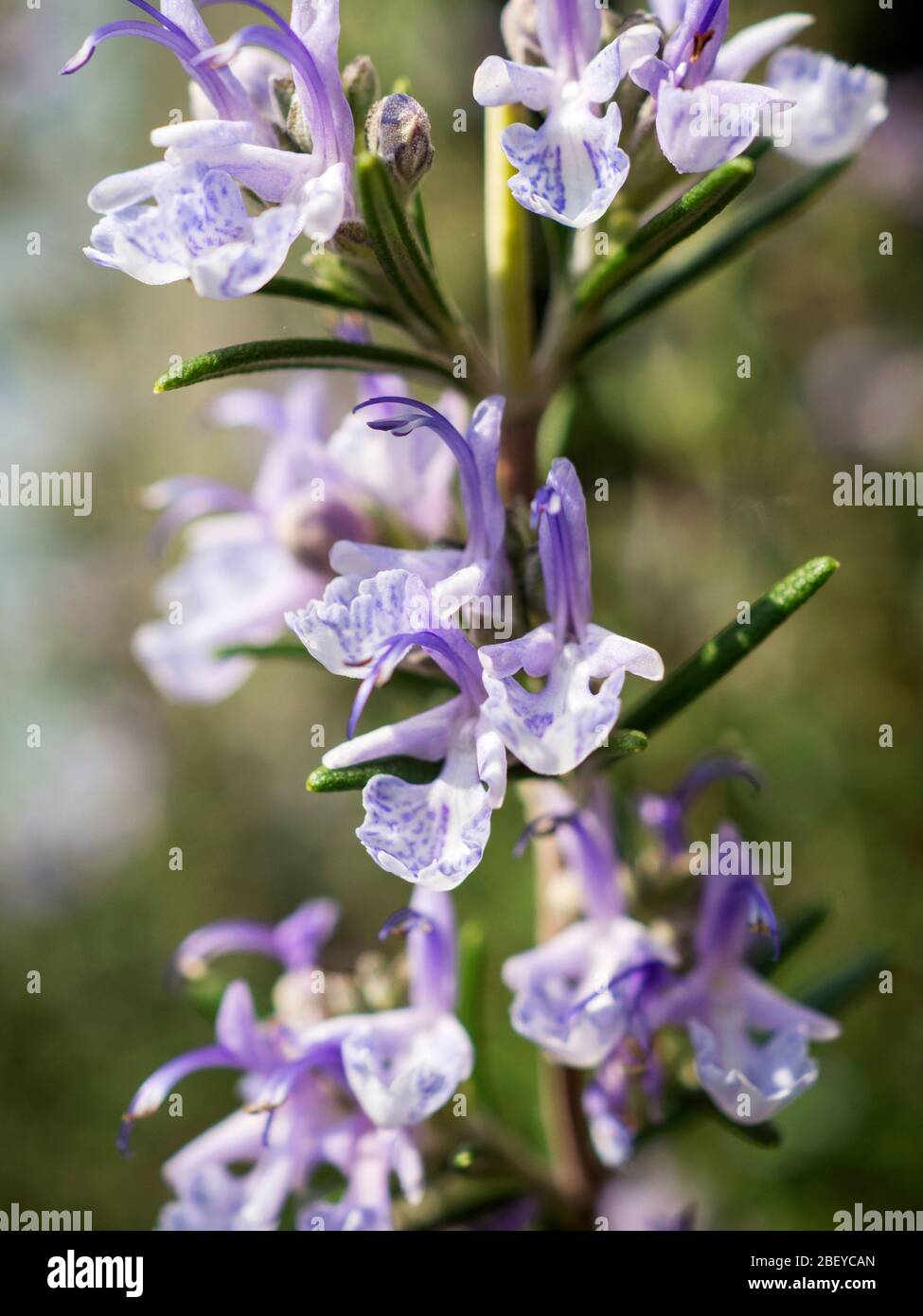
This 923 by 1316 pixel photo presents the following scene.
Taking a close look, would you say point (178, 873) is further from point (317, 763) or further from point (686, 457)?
point (686, 457)

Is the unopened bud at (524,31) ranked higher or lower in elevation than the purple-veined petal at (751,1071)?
higher

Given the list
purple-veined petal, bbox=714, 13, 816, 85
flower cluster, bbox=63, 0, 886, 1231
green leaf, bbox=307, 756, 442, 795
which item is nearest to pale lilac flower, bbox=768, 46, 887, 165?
flower cluster, bbox=63, 0, 886, 1231

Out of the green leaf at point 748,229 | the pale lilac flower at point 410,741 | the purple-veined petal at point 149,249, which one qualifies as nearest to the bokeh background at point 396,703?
the green leaf at point 748,229

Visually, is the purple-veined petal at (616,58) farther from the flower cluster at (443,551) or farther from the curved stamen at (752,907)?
the curved stamen at (752,907)

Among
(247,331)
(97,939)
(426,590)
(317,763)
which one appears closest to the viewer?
(426,590)
